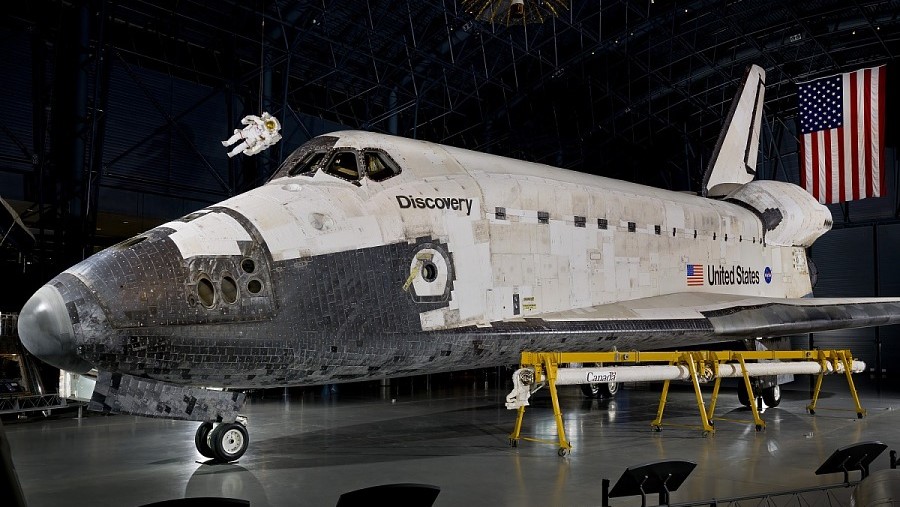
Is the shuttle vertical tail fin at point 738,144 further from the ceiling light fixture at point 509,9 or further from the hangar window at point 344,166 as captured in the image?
the hangar window at point 344,166

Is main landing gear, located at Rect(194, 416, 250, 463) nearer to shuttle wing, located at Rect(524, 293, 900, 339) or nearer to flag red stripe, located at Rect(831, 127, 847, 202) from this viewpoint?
shuttle wing, located at Rect(524, 293, 900, 339)

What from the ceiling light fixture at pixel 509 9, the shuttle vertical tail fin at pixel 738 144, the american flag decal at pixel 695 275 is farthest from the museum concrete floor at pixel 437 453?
the ceiling light fixture at pixel 509 9

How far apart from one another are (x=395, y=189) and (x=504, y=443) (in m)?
2.91

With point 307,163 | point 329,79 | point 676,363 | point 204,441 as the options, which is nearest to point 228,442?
point 204,441

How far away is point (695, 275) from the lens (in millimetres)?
8273

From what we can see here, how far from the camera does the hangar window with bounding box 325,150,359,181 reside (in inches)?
214

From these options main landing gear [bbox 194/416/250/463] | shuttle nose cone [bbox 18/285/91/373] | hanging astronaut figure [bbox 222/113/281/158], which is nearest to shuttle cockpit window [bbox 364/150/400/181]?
hanging astronaut figure [bbox 222/113/281/158]

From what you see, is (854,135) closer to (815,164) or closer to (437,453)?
(815,164)

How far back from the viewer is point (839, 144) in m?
13.8

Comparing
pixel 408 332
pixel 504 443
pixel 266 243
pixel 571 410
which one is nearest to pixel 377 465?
pixel 408 332

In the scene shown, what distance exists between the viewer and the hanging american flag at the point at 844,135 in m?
13.3

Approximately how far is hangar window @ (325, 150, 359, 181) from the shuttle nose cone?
2.17 metres

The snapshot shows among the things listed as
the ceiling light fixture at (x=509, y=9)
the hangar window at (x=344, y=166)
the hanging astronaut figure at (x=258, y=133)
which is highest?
the ceiling light fixture at (x=509, y=9)

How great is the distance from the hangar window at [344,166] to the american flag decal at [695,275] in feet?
15.0
